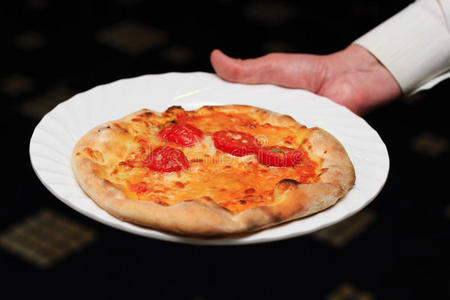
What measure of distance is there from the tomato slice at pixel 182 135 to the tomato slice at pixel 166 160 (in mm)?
125

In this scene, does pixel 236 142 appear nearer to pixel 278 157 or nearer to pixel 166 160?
pixel 278 157

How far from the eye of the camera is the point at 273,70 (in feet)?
11.1

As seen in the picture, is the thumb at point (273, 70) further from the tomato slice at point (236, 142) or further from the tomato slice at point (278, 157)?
the tomato slice at point (278, 157)

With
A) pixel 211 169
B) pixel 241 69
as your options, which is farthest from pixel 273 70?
pixel 211 169

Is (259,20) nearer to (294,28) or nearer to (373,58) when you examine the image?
(294,28)

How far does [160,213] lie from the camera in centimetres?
224

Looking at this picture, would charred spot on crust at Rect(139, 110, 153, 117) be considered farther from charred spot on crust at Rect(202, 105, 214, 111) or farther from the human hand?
the human hand

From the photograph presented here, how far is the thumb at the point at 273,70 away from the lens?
3.33 metres

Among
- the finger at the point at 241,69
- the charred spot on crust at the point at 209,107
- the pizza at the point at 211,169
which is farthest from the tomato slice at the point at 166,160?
the finger at the point at 241,69

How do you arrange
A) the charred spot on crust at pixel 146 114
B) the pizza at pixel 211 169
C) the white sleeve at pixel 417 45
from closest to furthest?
the pizza at pixel 211 169 < the charred spot on crust at pixel 146 114 < the white sleeve at pixel 417 45

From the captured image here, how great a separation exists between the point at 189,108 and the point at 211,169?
627 millimetres

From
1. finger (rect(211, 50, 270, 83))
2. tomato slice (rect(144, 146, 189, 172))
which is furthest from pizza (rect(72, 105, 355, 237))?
finger (rect(211, 50, 270, 83))

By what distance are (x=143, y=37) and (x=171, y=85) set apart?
368cm

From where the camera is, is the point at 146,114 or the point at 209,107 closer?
the point at 146,114
